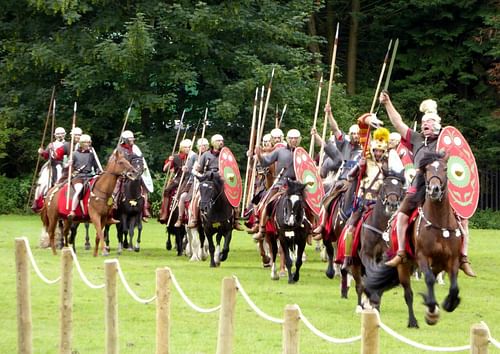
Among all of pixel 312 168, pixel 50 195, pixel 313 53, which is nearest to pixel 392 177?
pixel 312 168

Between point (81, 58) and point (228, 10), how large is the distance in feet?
16.8

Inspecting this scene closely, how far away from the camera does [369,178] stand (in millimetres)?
18734

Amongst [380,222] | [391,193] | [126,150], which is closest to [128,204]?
[126,150]

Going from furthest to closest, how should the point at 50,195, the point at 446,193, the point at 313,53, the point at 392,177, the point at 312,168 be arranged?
the point at 313,53 → the point at 50,195 → the point at 312,168 → the point at 392,177 → the point at 446,193

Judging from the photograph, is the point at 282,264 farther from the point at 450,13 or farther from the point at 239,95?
the point at 450,13

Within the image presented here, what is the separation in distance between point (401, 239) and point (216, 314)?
284cm

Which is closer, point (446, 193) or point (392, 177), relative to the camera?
point (446, 193)

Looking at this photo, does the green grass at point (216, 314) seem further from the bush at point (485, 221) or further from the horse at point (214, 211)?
the bush at point (485, 221)

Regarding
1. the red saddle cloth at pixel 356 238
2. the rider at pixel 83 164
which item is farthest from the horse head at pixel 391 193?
the rider at pixel 83 164

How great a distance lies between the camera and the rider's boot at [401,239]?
15891 millimetres

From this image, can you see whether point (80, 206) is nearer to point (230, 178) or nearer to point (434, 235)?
point (230, 178)

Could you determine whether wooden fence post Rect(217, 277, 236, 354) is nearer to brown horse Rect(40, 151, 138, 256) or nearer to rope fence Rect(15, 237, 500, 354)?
rope fence Rect(15, 237, 500, 354)

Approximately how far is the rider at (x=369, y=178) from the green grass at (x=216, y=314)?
0.99 metres

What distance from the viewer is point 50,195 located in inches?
1110
